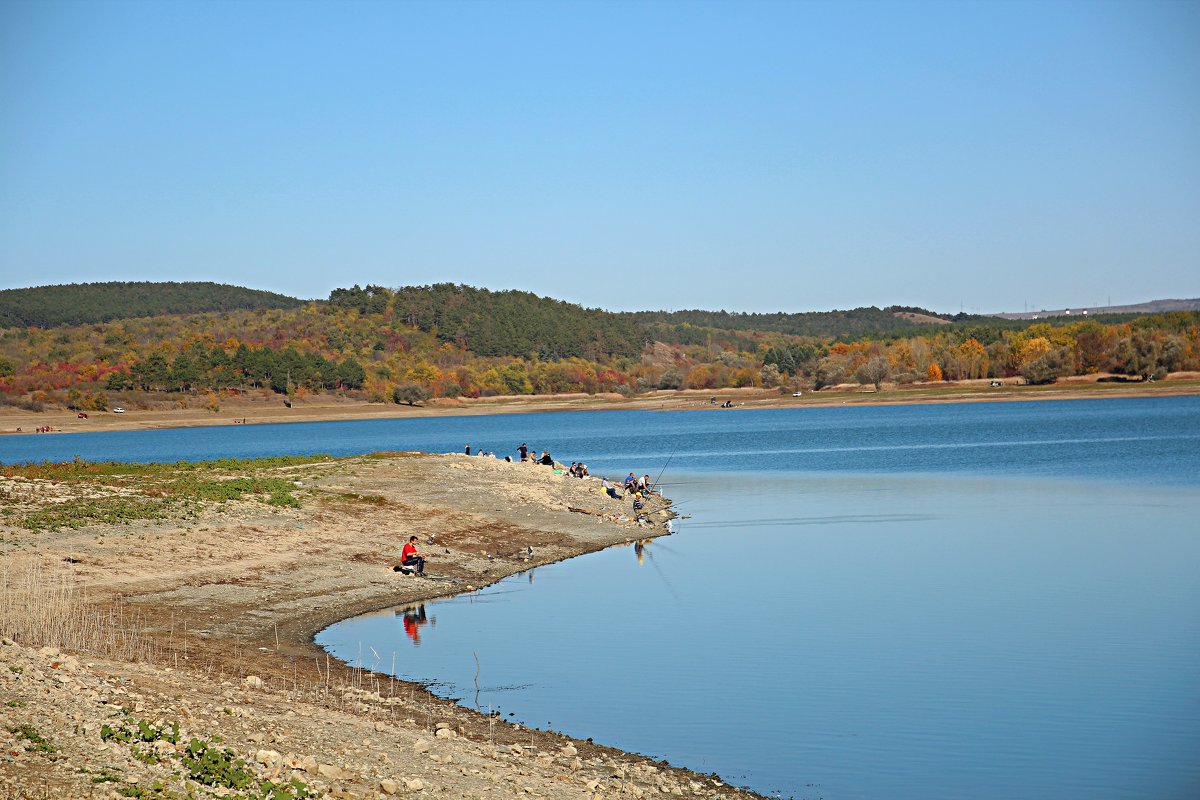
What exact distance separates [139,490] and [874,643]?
745 inches

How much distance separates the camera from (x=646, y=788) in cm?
1200

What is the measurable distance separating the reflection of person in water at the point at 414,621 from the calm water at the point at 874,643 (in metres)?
0.09

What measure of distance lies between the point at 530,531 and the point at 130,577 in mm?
13070

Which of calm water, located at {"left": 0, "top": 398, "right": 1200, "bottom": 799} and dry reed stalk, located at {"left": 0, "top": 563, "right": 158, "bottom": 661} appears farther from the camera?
dry reed stalk, located at {"left": 0, "top": 563, "right": 158, "bottom": 661}

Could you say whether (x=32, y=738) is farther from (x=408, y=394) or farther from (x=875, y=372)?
(x=875, y=372)

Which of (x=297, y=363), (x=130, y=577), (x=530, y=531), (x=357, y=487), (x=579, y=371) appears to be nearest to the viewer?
(x=130, y=577)

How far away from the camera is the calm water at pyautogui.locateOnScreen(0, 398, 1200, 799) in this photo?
44.9ft

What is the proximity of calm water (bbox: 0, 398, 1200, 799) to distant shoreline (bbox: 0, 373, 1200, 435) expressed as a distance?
94.4 m

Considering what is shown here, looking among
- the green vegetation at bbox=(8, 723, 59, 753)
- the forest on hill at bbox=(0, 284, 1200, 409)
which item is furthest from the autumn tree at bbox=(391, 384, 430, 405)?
the green vegetation at bbox=(8, 723, 59, 753)

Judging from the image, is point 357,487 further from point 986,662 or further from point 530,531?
point 986,662

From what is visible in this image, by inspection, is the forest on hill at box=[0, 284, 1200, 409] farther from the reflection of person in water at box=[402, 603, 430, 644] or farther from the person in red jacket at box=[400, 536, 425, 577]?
the reflection of person in water at box=[402, 603, 430, 644]

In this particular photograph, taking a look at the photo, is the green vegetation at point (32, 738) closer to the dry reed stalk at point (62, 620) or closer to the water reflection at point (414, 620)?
the dry reed stalk at point (62, 620)

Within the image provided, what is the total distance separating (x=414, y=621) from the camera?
21.9m

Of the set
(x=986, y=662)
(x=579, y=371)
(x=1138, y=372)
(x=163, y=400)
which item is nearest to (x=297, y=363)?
(x=163, y=400)
